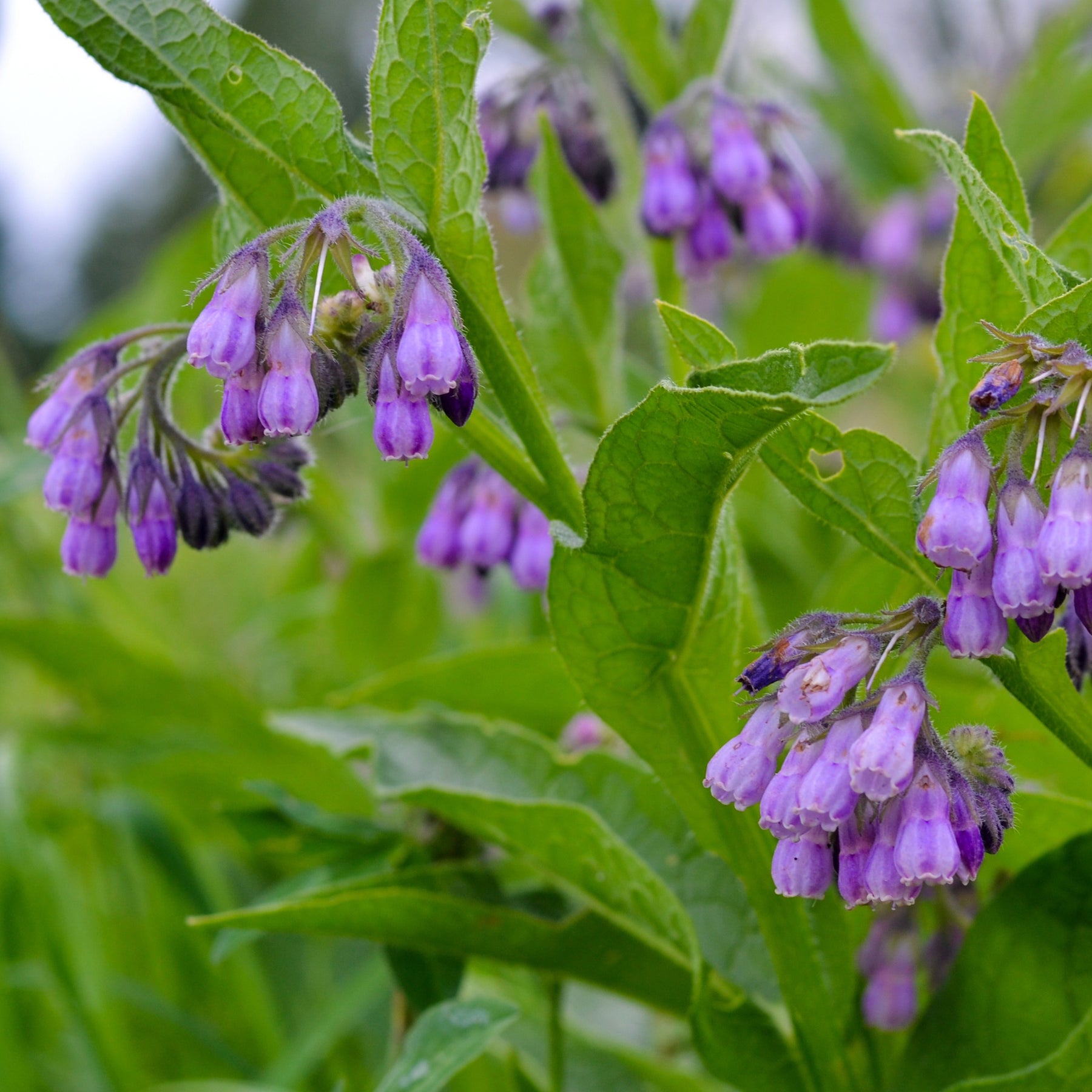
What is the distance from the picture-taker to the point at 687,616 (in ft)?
3.86

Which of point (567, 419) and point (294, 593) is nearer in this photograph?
point (567, 419)

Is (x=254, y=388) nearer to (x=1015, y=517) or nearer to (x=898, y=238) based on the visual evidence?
(x=1015, y=517)

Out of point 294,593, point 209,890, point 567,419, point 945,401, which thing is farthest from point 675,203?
point 294,593

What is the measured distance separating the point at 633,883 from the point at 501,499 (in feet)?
2.40

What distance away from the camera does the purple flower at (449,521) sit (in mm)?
1959

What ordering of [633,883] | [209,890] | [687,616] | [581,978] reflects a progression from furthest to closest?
1. [209,890]
2. [581,978]
3. [633,883]
4. [687,616]

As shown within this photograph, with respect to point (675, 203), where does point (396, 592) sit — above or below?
below

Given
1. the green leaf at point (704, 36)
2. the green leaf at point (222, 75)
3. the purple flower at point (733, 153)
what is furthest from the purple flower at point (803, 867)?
the green leaf at point (704, 36)

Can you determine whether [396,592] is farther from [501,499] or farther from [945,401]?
[945,401]

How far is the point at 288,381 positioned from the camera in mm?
1043

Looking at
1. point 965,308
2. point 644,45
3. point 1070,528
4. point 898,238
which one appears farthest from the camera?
point 898,238

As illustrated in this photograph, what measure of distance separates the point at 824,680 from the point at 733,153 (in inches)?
50.4

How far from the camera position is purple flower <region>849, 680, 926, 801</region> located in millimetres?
932

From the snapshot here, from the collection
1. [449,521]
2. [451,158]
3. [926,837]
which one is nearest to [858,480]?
[926,837]
